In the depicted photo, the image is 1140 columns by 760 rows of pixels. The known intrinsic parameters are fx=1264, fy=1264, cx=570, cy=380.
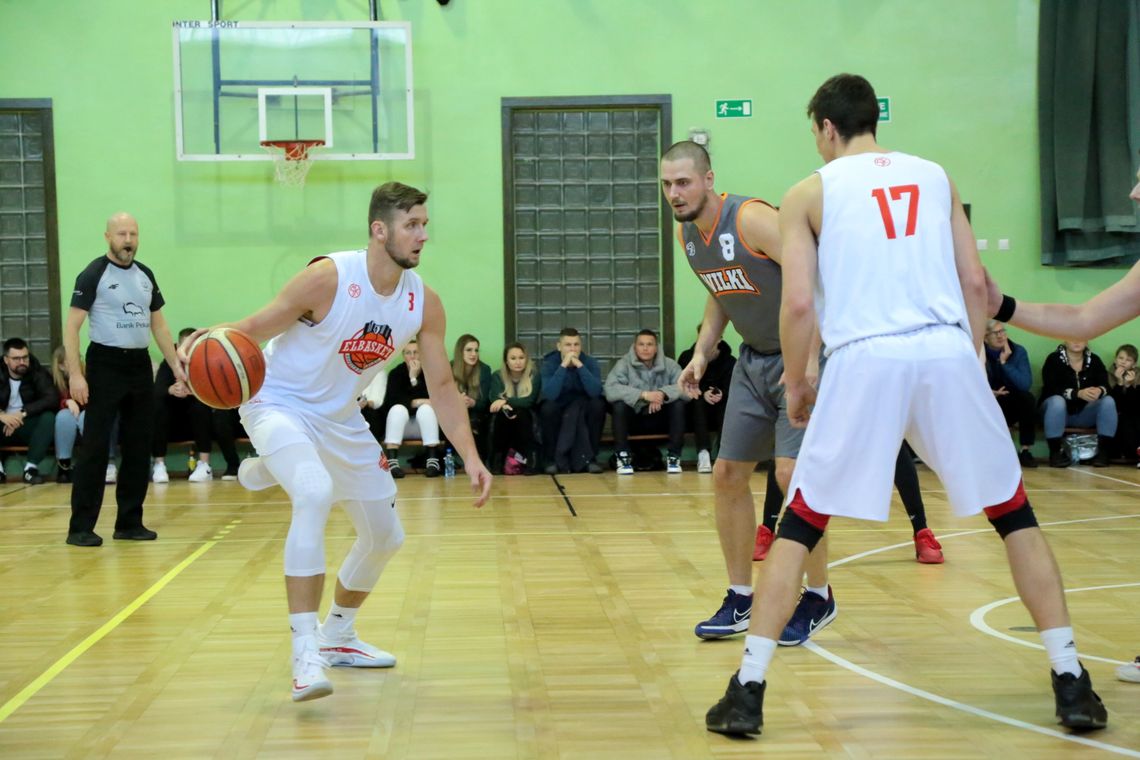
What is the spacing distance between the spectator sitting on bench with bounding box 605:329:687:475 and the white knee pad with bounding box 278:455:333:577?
7.91 m

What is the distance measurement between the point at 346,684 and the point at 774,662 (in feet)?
5.16

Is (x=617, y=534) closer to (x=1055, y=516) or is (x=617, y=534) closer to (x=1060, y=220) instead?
(x=1055, y=516)

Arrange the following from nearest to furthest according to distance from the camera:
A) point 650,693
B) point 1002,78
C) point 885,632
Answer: point 650,693
point 885,632
point 1002,78

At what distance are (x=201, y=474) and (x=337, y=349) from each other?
7776mm

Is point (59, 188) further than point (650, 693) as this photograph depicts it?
Yes

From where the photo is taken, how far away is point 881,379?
12.1 feet

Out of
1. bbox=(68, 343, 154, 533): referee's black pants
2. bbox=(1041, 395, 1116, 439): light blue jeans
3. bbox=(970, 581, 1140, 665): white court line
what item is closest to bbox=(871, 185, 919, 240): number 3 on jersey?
bbox=(970, 581, 1140, 665): white court line

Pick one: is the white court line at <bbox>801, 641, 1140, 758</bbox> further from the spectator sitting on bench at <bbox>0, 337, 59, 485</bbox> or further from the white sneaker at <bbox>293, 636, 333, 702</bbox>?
the spectator sitting on bench at <bbox>0, 337, 59, 485</bbox>

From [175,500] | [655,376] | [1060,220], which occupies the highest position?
[1060,220]

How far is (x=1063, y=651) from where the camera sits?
3705 mm

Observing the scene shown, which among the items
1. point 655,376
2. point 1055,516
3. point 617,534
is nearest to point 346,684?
point 617,534

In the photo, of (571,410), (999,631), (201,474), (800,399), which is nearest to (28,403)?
(201,474)

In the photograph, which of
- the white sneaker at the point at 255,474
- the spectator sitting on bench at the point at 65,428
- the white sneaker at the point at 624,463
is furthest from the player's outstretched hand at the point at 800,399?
the spectator sitting on bench at the point at 65,428

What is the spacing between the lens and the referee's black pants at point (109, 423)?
796 cm
